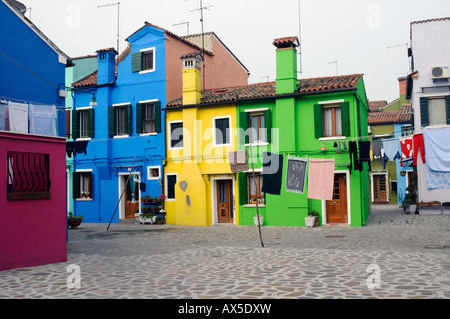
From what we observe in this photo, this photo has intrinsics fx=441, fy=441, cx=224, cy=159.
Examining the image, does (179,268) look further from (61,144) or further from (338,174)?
(338,174)

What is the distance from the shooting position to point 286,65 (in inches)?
784

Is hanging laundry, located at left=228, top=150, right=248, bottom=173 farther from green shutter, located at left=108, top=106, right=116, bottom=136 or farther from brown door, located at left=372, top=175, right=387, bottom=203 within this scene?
brown door, located at left=372, top=175, right=387, bottom=203

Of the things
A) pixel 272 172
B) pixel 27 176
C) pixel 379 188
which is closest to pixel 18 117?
pixel 27 176

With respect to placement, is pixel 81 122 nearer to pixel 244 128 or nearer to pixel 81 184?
pixel 81 184

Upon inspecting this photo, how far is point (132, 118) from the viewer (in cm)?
2306

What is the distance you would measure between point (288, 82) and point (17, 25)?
11152mm

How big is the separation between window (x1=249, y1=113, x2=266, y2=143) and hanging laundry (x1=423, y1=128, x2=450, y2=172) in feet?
23.6

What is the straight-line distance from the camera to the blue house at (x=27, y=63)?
1303 cm

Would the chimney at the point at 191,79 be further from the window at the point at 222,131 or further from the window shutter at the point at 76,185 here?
the window shutter at the point at 76,185

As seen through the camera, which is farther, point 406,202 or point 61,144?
point 406,202

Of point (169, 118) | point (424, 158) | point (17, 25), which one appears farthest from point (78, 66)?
point (424, 158)

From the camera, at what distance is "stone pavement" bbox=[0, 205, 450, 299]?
24.2ft

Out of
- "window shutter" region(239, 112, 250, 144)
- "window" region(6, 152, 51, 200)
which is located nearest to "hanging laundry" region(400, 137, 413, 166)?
"window shutter" region(239, 112, 250, 144)

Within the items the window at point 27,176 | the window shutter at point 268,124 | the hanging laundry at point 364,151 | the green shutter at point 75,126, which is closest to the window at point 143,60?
the green shutter at point 75,126
